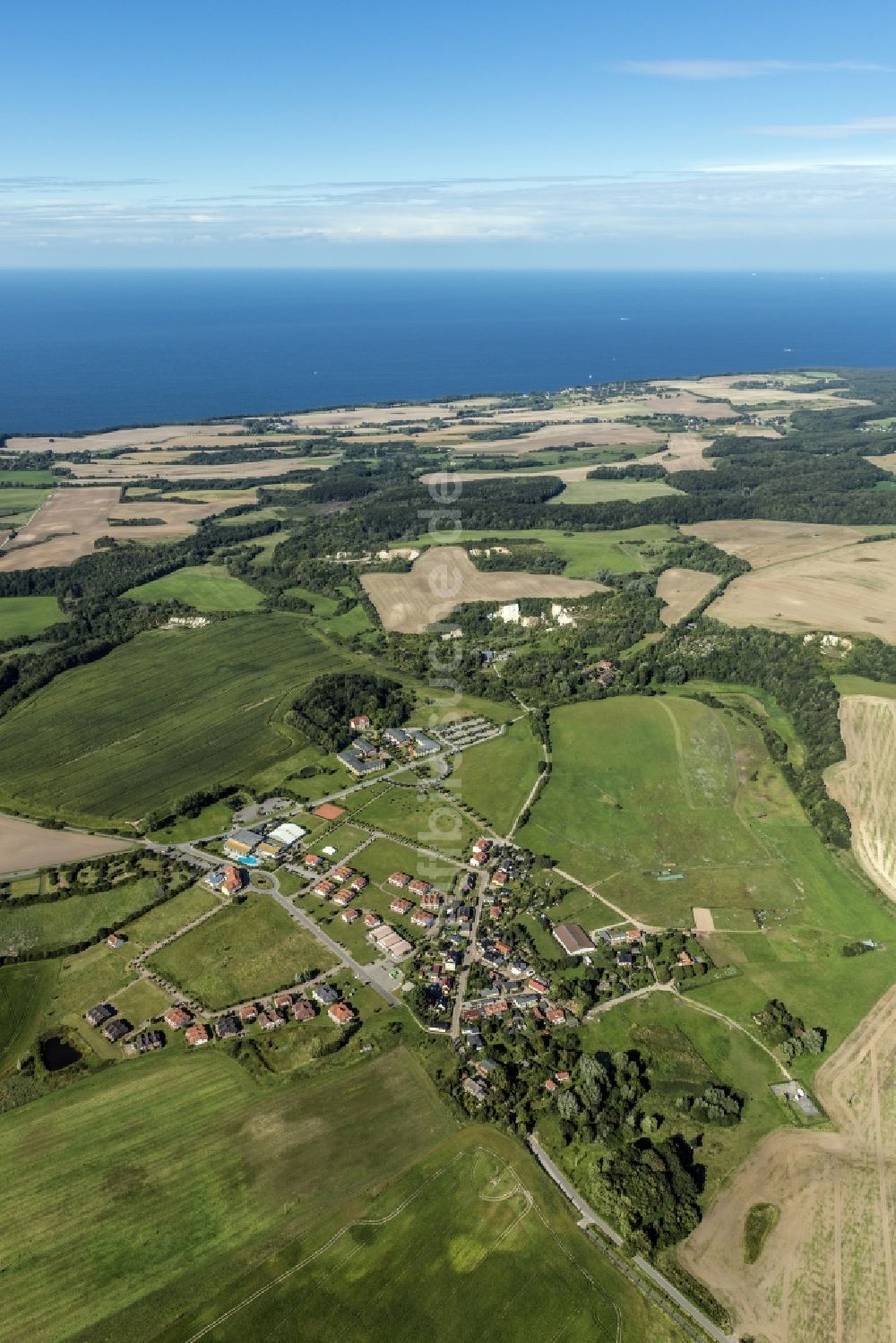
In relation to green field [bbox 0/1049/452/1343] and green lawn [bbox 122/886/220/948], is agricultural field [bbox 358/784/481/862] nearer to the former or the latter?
green lawn [bbox 122/886/220/948]

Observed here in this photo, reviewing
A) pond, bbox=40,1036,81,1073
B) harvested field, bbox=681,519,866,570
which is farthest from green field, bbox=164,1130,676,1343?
harvested field, bbox=681,519,866,570

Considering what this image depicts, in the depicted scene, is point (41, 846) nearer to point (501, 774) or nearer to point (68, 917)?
point (68, 917)

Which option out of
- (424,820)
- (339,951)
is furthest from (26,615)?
(339,951)

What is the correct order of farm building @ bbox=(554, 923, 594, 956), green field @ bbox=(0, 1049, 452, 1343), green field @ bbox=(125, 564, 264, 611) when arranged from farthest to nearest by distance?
green field @ bbox=(125, 564, 264, 611)
farm building @ bbox=(554, 923, 594, 956)
green field @ bbox=(0, 1049, 452, 1343)

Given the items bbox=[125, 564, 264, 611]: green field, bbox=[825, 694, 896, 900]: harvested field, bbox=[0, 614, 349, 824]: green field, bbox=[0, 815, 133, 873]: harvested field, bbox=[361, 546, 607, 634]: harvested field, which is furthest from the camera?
bbox=[125, 564, 264, 611]: green field

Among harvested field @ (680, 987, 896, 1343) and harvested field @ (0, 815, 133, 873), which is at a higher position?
harvested field @ (0, 815, 133, 873)

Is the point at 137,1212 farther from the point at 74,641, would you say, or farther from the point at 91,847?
the point at 74,641
